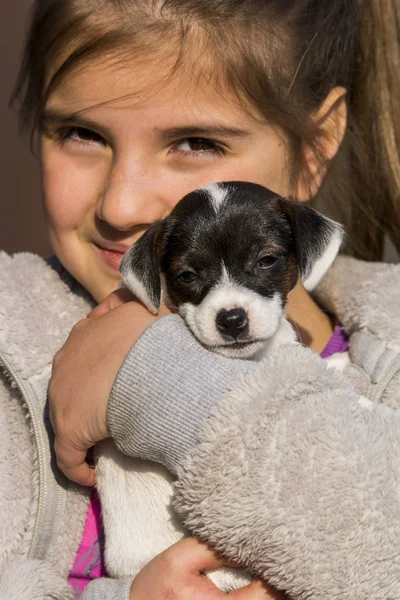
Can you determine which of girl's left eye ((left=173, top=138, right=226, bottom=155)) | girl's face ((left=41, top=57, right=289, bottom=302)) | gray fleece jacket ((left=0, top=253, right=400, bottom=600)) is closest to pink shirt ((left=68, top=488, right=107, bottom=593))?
gray fleece jacket ((left=0, top=253, right=400, bottom=600))

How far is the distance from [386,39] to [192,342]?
1559 millimetres

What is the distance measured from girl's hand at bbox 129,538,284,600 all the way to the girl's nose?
924mm

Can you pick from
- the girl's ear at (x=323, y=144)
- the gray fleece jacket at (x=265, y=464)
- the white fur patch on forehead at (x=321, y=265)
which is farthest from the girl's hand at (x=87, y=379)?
the girl's ear at (x=323, y=144)

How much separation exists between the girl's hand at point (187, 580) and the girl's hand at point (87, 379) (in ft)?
1.15

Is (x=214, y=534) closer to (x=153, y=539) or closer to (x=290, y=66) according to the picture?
(x=153, y=539)

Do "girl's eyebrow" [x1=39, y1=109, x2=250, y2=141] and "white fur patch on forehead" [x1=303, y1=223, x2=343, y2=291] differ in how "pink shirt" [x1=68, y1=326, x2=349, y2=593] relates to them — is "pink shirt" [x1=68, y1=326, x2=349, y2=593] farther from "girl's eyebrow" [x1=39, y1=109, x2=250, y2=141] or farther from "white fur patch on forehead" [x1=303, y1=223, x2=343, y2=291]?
"girl's eyebrow" [x1=39, y1=109, x2=250, y2=141]

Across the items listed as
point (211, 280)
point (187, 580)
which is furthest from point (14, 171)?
point (187, 580)

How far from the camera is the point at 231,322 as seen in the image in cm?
198

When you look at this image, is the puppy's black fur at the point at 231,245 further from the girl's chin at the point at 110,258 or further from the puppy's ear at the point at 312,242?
the girl's chin at the point at 110,258

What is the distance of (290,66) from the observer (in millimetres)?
2527

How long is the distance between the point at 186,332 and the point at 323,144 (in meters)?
0.99

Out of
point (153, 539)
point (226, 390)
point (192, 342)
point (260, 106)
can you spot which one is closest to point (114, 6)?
point (260, 106)

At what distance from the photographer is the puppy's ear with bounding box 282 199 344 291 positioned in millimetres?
2156

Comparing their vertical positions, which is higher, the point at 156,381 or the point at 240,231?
the point at 240,231
